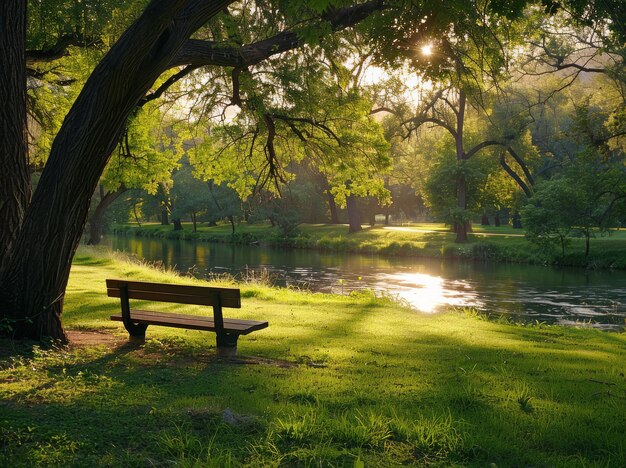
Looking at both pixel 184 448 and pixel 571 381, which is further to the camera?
pixel 571 381

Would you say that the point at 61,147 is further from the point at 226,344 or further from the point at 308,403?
the point at 308,403

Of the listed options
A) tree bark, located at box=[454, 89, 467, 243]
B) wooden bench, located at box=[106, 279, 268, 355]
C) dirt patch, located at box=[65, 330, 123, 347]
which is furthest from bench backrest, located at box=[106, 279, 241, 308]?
tree bark, located at box=[454, 89, 467, 243]

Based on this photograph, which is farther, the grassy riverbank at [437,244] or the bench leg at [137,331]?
the grassy riverbank at [437,244]

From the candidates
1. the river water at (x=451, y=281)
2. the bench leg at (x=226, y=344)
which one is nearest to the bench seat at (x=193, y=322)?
the bench leg at (x=226, y=344)

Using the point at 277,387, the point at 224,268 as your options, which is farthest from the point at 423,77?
the point at 224,268

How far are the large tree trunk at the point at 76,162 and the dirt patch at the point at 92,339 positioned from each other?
28.5 inches

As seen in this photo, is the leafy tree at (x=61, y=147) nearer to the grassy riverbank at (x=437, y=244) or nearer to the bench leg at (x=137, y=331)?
the bench leg at (x=137, y=331)

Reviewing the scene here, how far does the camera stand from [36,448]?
4113mm

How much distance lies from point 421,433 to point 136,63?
5.24m

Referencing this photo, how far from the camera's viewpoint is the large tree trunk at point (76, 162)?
6.84 metres

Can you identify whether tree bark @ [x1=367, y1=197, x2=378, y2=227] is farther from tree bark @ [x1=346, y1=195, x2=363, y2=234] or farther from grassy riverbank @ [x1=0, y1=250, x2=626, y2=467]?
grassy riverbank @ [x1=0, y1=250, x2=626, y2=467]

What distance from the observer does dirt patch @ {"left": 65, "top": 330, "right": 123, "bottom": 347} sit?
7.89 meters

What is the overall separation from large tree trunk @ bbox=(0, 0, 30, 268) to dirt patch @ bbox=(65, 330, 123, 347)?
4.87 feet

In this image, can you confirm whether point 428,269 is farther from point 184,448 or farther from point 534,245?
point 184,448
